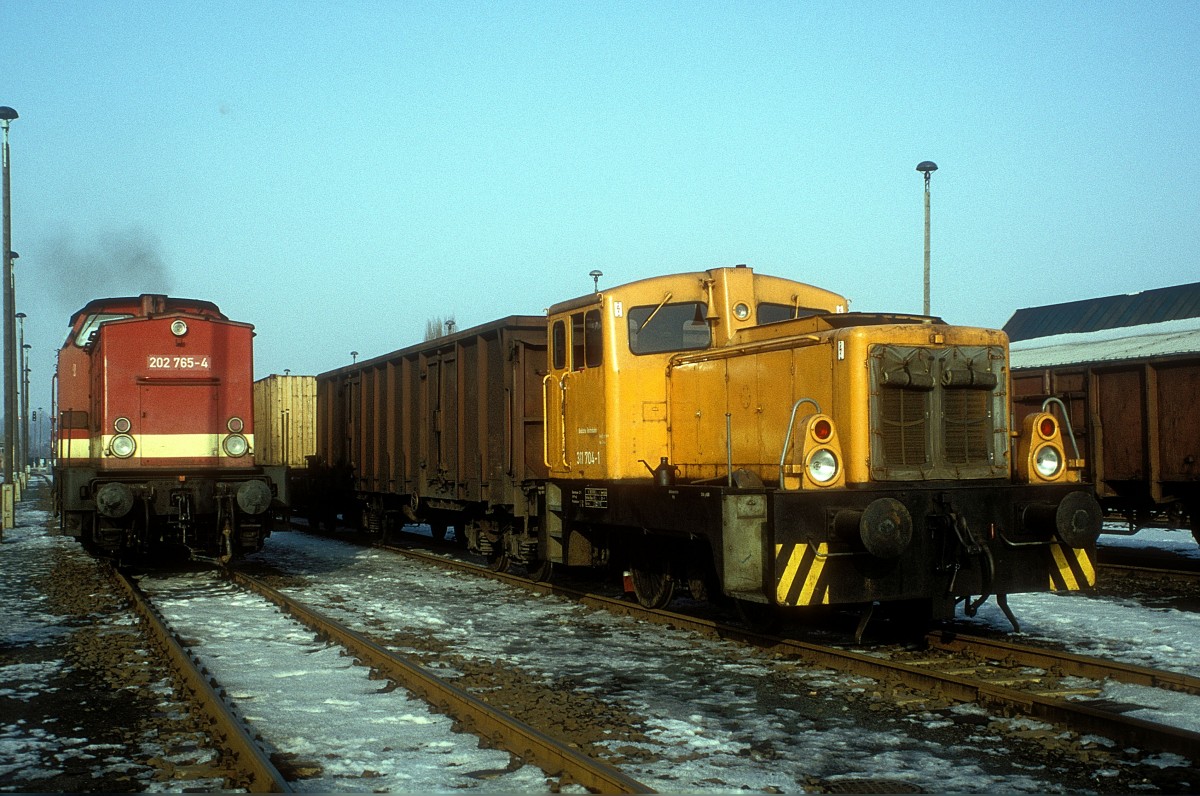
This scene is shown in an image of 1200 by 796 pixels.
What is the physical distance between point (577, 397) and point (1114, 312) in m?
30.3

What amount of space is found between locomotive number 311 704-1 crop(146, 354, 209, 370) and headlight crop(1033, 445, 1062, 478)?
1021 centimetres

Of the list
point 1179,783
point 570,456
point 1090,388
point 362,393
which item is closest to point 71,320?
point 362,393

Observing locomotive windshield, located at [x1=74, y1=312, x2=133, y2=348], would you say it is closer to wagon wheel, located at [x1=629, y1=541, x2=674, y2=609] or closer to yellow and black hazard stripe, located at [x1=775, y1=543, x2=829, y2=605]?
wagon wheel, located at [x1=629, y1=541, x2=674, y2=609]

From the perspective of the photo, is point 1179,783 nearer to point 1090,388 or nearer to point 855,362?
point 855,362

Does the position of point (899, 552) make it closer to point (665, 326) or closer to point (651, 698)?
point (651, 698)

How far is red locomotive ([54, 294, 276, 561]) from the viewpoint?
13047 mm

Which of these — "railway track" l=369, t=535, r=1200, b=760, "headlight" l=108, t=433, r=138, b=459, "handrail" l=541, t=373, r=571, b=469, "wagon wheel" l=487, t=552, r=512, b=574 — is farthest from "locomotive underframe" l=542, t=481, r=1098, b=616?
"headlight" l=108, t=433, r=138, b=459

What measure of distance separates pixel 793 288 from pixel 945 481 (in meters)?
2.66

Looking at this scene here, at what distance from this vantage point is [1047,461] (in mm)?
7992

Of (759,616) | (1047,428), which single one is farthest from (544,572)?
(1047,428)

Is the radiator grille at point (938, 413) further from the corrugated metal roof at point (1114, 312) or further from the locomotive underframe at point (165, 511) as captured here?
the corrugated metal roof at point (1114, 312)

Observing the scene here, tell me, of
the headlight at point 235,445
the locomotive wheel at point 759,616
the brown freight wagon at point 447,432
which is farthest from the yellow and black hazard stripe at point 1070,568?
the headlight at point 235,445

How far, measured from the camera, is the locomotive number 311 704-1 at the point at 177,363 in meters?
13.7

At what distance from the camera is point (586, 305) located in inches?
399
